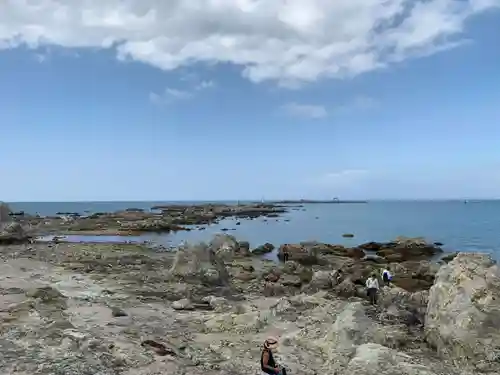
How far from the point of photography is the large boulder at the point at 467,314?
47.3 ft

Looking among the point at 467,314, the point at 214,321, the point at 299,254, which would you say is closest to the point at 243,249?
the point at 299,254

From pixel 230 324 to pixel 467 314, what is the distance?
7.85 meters

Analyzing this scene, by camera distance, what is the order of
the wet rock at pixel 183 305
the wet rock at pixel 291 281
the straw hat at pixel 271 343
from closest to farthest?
the straw hat at pixel 271 343, the wet rock at pixel 183 305, the wet rock at pixel 291 281

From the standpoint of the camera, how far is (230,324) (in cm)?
1770

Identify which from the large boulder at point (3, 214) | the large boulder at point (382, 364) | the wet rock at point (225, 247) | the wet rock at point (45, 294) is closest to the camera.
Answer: the large boulder at point (382, 364)

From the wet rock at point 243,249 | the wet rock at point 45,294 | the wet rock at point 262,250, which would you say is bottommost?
the wet rock at point 262,250

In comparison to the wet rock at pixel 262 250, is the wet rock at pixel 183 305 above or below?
above

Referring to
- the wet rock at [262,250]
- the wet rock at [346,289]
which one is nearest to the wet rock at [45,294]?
the wet rock at [346,289]

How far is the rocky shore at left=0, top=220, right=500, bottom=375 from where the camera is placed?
13.1 m

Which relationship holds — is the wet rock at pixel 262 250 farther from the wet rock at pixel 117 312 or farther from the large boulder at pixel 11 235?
the wet rock at pixel 117 312

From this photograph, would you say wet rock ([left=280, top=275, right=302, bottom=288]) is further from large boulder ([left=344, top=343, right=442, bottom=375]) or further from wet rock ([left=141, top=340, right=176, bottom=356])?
large boulder ([left=344, top=343, right=442, bottom=375])

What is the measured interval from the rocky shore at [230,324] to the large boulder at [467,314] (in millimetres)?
32

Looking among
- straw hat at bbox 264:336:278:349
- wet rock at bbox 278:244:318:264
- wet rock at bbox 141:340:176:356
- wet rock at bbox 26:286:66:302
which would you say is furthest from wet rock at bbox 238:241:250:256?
wet rock at bbox 141:340:176:356

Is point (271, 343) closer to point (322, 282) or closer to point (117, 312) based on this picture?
point (117, 312)
